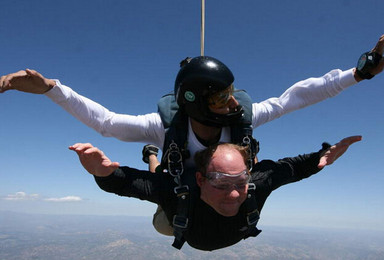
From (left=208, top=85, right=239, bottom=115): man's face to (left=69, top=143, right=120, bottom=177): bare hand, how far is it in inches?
33.4

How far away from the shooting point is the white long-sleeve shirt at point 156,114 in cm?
219

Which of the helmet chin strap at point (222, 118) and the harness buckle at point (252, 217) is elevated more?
the helmet chin strap at point (222, 118)

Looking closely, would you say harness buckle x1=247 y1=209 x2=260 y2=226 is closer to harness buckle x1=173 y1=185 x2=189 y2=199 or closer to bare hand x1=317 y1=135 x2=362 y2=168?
harness buckle x1=173 y1=185 x2=189 y2=199

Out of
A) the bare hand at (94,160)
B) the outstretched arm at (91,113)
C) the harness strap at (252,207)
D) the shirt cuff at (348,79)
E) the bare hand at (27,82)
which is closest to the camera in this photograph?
the bare hand at (94,160)

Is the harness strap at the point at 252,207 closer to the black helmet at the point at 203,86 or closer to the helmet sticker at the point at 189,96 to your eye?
the black helmet at the point at 203,86

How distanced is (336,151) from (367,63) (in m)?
0.72

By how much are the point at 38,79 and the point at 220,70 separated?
50.7 inches

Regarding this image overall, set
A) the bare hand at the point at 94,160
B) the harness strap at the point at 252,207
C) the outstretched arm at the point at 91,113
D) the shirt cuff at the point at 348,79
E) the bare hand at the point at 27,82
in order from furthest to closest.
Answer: the shirt cuff at the point at 348,79 < the harness strap at the point at 252,207 < the outstretched arm at the point at 91,113 < the bare hand at the point at 27,82 < the bare hand at the point at 94,160

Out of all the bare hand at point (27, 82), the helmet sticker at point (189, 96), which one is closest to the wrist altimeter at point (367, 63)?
the helmet sticker at point (189, 96)

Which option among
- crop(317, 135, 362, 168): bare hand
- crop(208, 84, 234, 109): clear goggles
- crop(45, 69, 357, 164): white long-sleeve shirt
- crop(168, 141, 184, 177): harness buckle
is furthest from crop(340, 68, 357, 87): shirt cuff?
crop(168, 141, 184, 177): harness buckle

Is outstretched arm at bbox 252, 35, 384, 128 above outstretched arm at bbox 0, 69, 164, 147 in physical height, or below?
above

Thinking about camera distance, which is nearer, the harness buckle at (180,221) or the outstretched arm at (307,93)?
the harness buckle at (180,221)

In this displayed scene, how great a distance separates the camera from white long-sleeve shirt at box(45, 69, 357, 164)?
219cm

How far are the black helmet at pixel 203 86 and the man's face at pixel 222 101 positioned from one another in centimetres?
3
